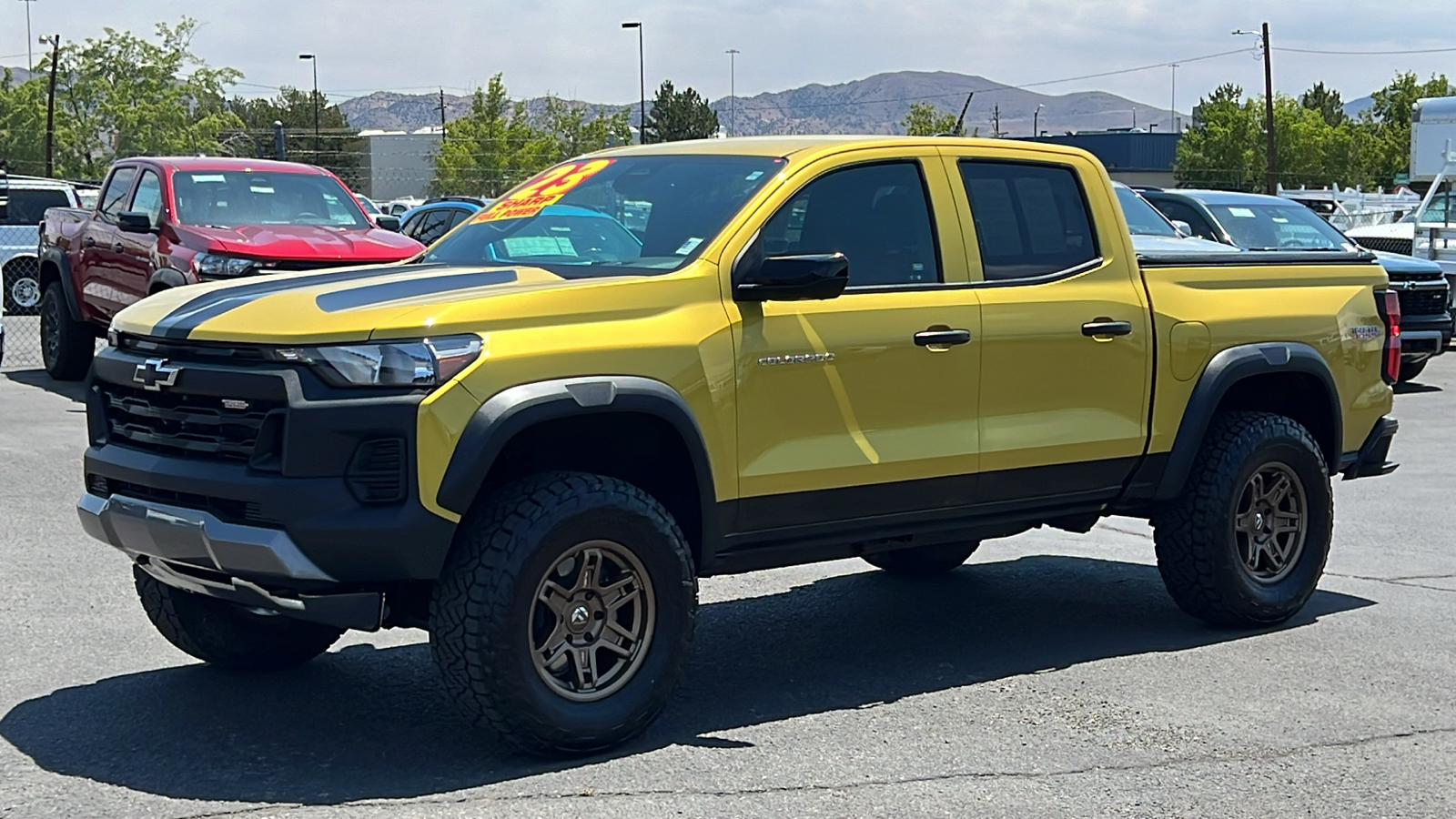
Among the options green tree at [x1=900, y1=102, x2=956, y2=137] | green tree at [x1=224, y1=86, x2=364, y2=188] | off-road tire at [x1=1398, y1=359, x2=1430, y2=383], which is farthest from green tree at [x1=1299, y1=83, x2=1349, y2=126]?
off-road tire at [x1=1398, y1=359, x2=1430, y2=383]

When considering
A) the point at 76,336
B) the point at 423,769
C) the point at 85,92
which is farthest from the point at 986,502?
the point at 85,92

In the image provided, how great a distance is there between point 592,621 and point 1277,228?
14009 millimetres

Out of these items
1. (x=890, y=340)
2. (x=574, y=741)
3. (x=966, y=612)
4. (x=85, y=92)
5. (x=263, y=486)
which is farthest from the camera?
(x=85, y=92)

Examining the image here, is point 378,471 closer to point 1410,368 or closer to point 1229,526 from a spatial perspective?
point 1229,526

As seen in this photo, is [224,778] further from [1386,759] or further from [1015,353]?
[1386,759]

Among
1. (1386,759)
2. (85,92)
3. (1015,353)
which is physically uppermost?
(85,92)

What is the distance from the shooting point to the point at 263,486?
4.94m

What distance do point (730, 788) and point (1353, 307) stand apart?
13.7 ft

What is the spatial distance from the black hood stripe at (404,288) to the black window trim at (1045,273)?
70.0 inches

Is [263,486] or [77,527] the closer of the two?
[263,486]

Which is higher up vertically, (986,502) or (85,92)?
(85,92)

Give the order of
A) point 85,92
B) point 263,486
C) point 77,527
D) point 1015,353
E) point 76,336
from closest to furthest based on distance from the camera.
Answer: point 263,486 → point 1015,353 → point 77,527 → point 76,336 → point 85,92

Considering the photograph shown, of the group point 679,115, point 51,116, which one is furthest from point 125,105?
point 679,115

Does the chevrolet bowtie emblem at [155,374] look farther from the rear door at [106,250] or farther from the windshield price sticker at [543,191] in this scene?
the rear door at [106,250]
